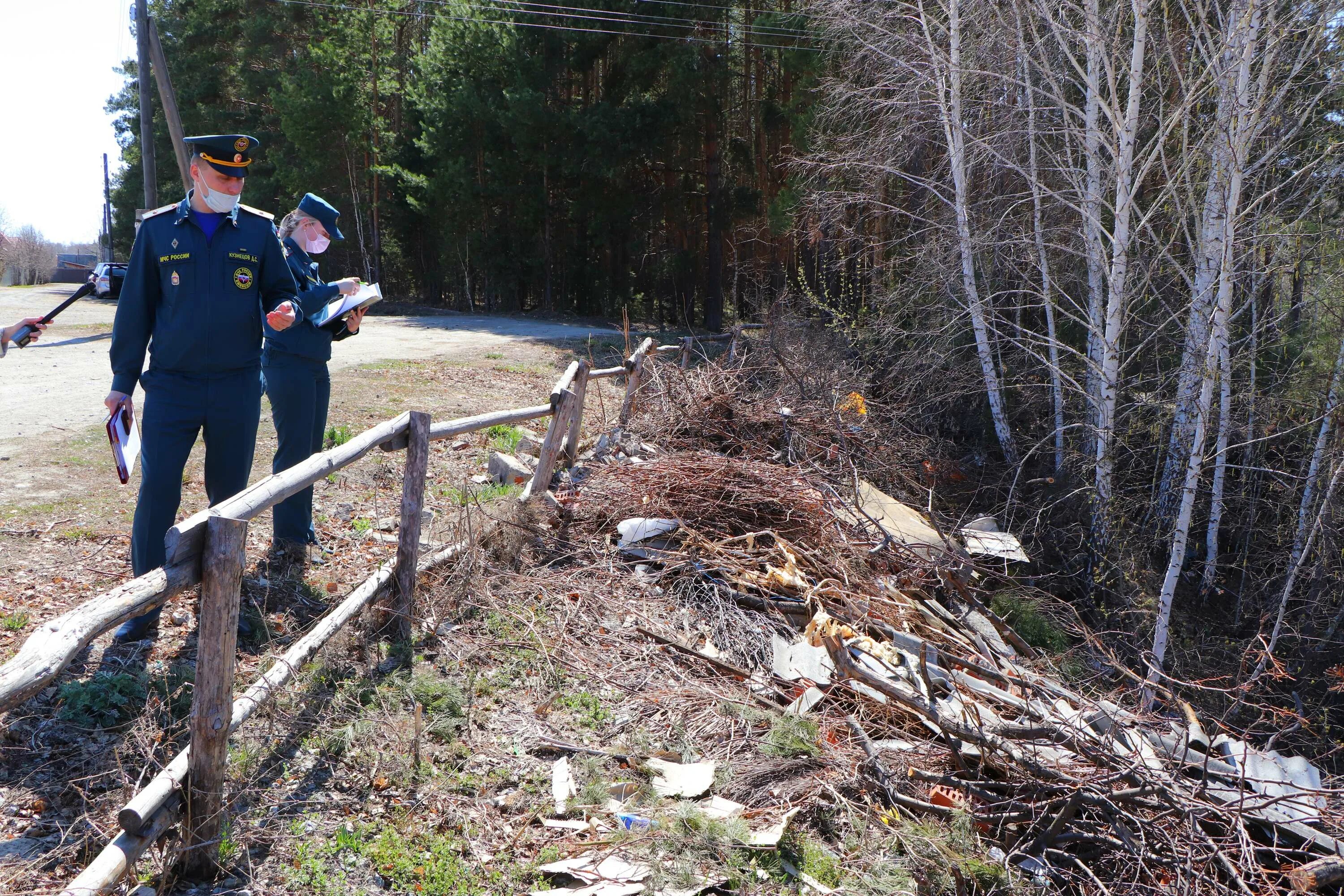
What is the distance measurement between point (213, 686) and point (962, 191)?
9774 millimetres

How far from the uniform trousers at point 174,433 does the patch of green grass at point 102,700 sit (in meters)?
0.55

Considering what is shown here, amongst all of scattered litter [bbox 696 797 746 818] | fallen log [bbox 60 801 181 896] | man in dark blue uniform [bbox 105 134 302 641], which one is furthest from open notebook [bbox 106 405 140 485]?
scattered litter [bbox 696 797 746 818]

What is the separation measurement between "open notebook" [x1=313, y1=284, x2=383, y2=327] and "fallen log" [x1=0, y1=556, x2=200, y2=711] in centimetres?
242

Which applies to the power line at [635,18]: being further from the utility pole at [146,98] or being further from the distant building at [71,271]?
the distant building at [71,271]

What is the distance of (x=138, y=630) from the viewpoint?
149 inches

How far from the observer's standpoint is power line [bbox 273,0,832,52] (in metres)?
20.4

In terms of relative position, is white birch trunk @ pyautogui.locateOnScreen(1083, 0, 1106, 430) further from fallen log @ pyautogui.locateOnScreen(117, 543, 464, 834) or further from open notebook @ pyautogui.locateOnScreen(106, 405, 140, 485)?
open notebook @ pyautogui.locateOnScreen(106, 405, 140, 485)

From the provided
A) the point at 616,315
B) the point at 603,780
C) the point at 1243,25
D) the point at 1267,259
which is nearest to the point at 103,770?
the point at 603,780

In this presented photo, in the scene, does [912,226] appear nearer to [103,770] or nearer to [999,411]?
[999,411]

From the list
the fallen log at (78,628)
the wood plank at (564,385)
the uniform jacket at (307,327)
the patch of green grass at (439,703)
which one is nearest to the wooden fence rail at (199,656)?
the fallen log at (78,628)

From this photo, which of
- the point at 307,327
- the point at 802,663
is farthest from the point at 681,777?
the point at 307,327

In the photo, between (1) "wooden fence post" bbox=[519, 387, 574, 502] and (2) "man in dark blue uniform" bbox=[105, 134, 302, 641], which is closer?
(2) "man in dark blue uniform" bbox=[105, 134, 302, 641]

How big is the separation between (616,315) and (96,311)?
40.0ft

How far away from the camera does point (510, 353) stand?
1537 cm
